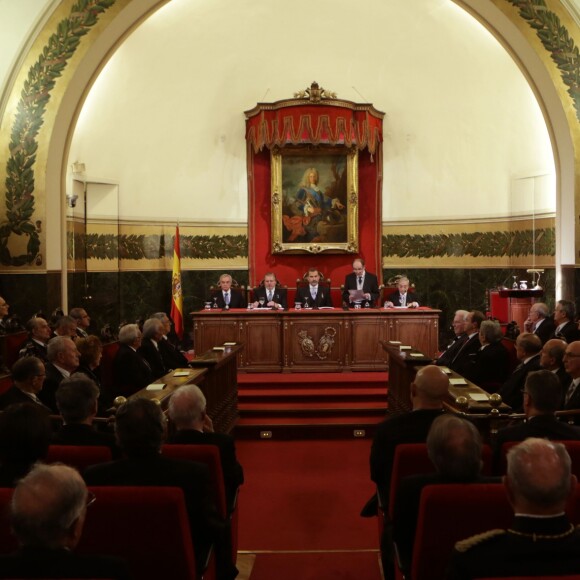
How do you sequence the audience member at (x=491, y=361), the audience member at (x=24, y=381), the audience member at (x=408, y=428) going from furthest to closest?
1. the audience member at (x=491, y=361)
2. the audience member at (x=24, y=381)
3. the audience member at (x=408, y=428)

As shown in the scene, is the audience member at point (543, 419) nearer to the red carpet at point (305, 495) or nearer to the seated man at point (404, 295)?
the red carpet at point (305, 495)

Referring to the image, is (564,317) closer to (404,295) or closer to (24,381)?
(404,295)

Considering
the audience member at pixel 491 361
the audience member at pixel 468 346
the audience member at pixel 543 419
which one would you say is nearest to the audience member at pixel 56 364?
the audience member at pixel 543 419

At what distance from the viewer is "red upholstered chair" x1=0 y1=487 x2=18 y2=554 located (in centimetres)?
248

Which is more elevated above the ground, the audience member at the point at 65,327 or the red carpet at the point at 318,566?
the audience member at the point at 65,327

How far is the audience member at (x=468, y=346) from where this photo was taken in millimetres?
7414

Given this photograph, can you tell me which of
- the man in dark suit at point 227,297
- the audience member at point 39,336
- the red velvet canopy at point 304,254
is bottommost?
the audience member at point 39,336

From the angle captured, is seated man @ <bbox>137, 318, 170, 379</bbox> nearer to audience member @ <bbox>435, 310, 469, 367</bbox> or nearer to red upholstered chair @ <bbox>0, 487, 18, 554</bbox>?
audience member @ <bbox>435, 310, 469, 367</bbox>

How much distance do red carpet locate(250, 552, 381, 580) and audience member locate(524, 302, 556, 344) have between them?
4051 mm

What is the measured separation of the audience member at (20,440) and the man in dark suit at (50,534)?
904 millimetres

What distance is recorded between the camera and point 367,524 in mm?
5156

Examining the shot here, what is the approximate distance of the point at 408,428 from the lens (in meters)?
3.90

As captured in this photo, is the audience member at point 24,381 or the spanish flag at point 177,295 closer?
the audience member at point 24,381

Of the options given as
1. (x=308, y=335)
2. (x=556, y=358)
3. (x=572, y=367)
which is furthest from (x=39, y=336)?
(x=572, y=367)
